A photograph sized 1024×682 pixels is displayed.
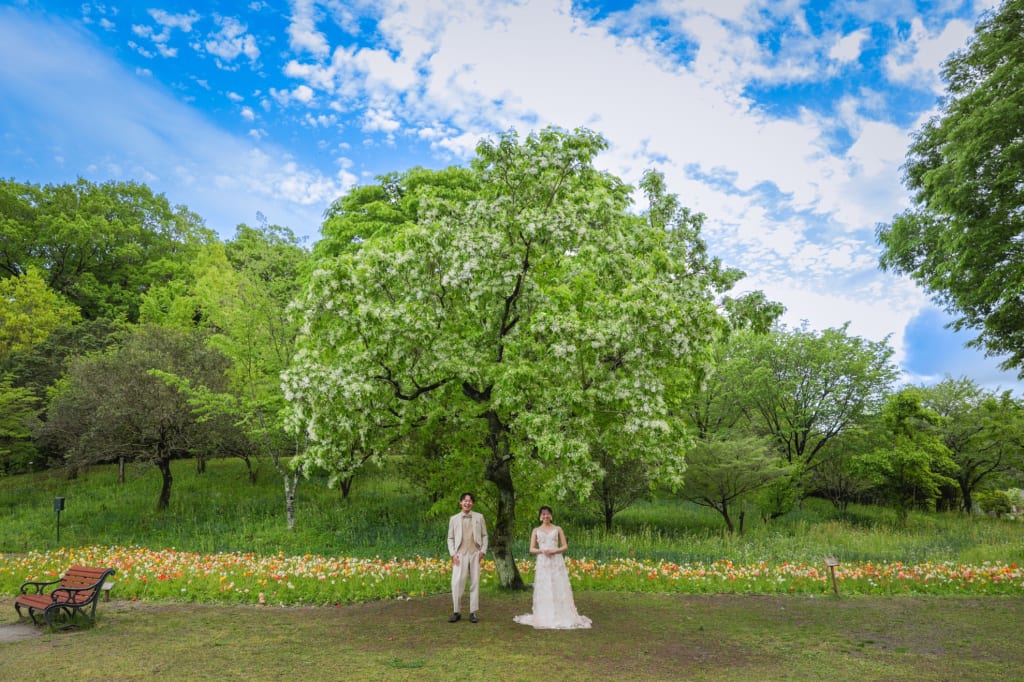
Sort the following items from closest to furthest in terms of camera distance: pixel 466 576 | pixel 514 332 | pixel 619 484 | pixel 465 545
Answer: pixel 466 576 < pixel 465 545 < pixel 514 332 < pixel 619 484

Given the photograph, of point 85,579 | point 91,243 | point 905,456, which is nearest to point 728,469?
point 905,456

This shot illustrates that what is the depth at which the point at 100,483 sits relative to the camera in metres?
33.2

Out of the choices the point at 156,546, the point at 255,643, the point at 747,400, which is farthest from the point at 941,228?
the point at 156,546

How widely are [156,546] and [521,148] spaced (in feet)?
65.6

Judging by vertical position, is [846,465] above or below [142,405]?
below

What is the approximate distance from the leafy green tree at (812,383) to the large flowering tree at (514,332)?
76.7 feet

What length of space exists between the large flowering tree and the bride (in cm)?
132

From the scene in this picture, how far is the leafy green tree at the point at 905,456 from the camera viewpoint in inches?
1121

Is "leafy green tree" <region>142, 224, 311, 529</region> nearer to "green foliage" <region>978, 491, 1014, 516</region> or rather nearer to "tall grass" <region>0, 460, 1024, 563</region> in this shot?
"tall grass" <region>0, 460, 1024, 563</region>

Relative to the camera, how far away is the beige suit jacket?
10586 mm

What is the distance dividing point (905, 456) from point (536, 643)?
88.3 ft

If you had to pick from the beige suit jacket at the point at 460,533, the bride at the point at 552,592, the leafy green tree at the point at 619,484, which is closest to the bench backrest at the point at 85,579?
the beige suit jacket at the point at 460,533

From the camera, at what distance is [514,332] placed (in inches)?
451

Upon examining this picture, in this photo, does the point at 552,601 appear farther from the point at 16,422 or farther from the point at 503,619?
the point at 16,422
